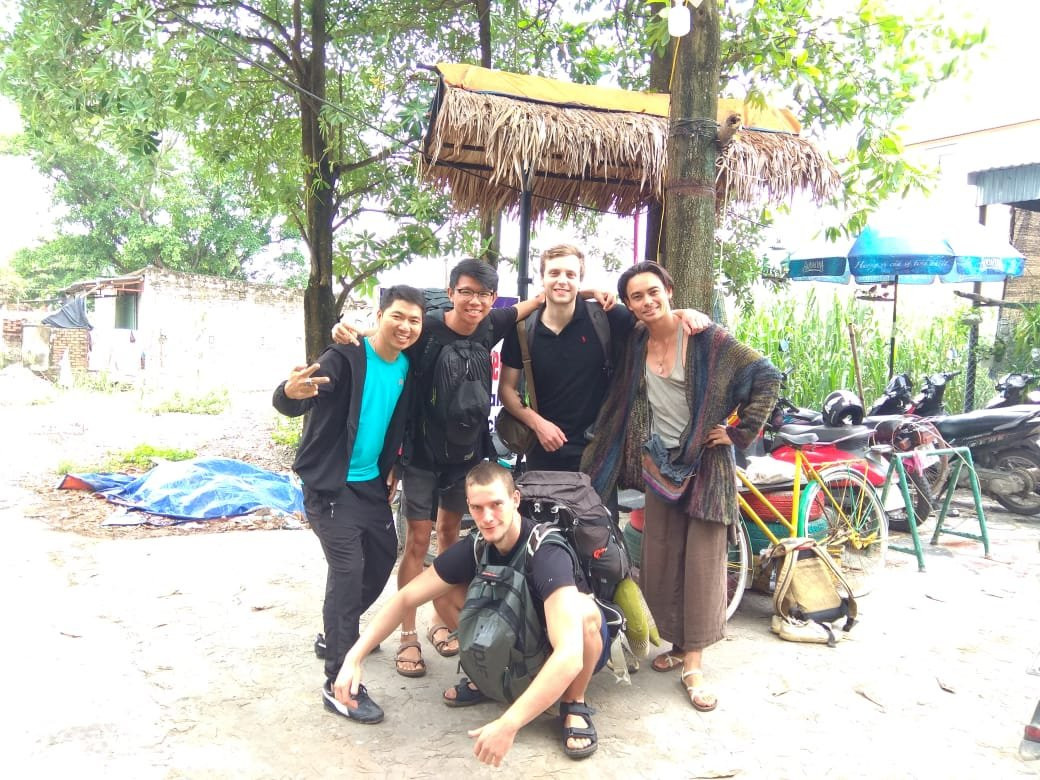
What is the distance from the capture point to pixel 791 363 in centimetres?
909

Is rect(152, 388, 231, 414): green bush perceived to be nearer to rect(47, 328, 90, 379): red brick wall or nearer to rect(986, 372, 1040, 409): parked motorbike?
rect(47, 328, 90, 379): red brick wall

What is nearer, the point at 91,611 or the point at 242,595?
the point at 91,611

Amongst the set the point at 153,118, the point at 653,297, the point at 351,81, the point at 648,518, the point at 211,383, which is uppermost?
the point at 351,81

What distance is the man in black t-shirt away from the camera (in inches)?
132

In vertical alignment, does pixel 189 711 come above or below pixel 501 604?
below

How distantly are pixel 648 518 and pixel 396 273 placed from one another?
18.7 ft

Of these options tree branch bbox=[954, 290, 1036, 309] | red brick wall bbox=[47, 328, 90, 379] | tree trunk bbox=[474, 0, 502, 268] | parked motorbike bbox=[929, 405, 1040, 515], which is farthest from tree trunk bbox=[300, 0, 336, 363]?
red brick wall bbox=[47, 328, 90, 379]

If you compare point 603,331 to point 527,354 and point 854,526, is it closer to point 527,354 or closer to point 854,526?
point 527,354

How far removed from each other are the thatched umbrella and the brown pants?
2.23 metres

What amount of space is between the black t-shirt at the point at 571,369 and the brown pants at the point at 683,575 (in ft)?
1.49

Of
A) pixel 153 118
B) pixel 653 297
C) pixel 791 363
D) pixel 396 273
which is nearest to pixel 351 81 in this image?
pixel 396 273

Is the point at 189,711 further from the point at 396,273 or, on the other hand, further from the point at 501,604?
the point at 396,273

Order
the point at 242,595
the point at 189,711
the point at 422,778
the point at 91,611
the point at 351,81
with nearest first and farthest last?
the point at 422,778, the point at 189,711, the point at 91,611, the point at 242,595, the point at 351,81

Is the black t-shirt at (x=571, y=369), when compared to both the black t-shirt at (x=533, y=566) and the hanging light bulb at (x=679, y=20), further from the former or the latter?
the hanging light bulb at (x=679, y=20)
